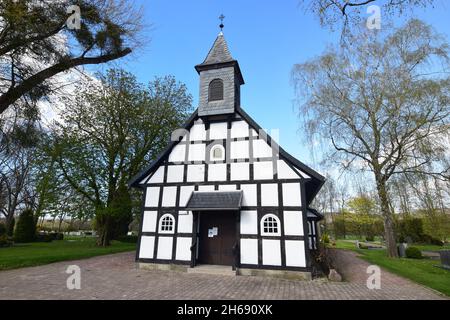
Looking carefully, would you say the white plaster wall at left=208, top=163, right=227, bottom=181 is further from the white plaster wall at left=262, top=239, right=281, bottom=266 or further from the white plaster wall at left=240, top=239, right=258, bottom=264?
the white plaster wall at left=262, top=239, right=281, bottom=266

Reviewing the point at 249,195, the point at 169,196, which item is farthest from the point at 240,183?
the point at 169,196

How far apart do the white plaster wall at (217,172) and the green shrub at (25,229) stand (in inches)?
992

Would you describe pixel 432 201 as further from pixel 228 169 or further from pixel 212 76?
pixel 212 76

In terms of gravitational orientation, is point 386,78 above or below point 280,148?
above

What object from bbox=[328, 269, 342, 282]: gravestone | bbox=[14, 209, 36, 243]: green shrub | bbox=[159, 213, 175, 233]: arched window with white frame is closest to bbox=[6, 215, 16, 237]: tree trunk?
bbox=[14, 209, 36, 243]: green shrub

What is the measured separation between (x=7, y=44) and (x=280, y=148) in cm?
931

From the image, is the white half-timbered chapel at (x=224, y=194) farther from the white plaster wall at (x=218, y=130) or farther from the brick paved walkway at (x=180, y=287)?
the brick paved walkway at (x=180, y=287)

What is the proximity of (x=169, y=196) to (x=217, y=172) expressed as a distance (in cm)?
262

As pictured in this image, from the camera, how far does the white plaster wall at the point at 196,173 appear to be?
38.9 feet

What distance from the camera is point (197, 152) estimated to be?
479 inches

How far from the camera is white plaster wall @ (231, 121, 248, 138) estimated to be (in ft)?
38.5

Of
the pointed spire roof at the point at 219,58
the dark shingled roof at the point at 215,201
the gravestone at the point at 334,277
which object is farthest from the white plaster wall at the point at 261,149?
the gravestone at the point at 334,277

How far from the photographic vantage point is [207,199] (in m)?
11.1
